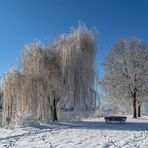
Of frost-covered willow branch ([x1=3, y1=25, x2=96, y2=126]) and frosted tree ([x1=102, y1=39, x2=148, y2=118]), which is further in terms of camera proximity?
frosted tree ([x1=102, y1=39, x2=148, y2=118])

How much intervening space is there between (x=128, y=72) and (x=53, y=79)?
1182 centimetres

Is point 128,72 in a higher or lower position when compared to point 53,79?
higher

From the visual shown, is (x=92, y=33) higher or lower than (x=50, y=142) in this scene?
higher

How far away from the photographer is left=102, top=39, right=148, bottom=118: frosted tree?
35.1m

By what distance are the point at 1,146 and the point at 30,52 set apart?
14273mm

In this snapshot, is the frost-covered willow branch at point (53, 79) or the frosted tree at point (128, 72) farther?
the frosted tree at point (128, 72)

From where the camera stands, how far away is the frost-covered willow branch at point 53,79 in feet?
81.5

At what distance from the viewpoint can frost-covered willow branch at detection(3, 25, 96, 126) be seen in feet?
81.5

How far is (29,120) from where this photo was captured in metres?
23.7

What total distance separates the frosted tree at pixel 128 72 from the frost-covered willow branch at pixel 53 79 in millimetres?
8876

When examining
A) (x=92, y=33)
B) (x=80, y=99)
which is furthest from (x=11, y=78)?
(x=92, y=33)

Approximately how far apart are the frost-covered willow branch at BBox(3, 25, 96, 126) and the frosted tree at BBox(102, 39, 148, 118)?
8876 millimetres

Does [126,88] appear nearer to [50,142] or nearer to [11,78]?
[11,78]

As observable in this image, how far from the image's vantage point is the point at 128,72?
3559 centimetres
